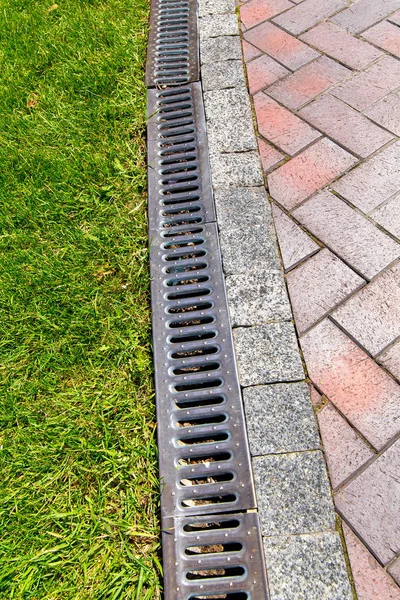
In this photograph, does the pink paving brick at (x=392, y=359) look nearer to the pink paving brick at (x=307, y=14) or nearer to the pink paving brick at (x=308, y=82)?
the pink paving brick at (x=308, y=82)

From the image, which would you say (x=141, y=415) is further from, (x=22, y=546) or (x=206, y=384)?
(x=22, y=546)

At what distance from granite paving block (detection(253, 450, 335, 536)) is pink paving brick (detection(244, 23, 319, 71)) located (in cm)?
208

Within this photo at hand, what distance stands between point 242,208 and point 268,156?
0.34m

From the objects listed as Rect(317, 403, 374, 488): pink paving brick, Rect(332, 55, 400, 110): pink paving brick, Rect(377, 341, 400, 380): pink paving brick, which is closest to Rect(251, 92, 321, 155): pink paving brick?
Rect(332, 55, 400, 110): pink paving brick

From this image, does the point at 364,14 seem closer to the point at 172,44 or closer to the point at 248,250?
the point at 172,44

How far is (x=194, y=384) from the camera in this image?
1992mm

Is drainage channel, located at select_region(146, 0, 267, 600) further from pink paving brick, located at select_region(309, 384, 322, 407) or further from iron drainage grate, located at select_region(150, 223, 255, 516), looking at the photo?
pink paving brick, located at select_region(309, 384, 322, 407)

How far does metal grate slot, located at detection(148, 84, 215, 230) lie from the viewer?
2455 millimetres

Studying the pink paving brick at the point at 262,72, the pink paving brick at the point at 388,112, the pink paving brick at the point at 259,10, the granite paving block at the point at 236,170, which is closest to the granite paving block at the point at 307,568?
the granite paving block at the point at 236,170

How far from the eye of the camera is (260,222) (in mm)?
2324

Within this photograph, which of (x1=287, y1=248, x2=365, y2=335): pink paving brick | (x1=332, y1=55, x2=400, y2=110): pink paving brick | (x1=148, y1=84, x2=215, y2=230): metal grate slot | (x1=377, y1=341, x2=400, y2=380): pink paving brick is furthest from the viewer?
(x1=332, y1=55, x2=400, y2=110): pink paving brick

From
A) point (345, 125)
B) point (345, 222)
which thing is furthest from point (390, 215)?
point (345, 125)

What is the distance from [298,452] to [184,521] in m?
0.42

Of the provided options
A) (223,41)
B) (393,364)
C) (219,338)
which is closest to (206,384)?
(219,338)
